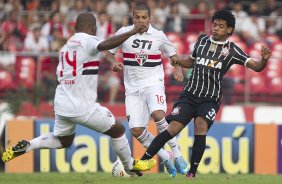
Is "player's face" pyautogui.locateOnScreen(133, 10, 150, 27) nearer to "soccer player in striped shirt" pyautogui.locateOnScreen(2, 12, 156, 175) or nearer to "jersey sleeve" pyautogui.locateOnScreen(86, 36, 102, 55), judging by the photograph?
"soccer player in striped shirt" pyautogui.locateOnScreen(2, 12, 156, 175)

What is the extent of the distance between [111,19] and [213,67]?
9.74 metres

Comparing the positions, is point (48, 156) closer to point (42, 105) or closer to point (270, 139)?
point (42, 105)

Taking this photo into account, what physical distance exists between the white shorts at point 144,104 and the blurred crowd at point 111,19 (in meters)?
6.46

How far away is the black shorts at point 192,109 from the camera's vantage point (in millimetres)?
12832

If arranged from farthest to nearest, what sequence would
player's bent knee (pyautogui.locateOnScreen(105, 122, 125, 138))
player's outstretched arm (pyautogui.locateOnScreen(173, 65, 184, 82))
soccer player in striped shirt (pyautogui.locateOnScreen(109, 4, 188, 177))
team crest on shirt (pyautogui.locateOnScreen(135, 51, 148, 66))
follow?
team crest on shirt (pyautogui.locateOnScreen(135, 51, 148, 66))
soccer player in striped shirt (pyautogui.locateOnScreen(109, 4, 188, 177))
player's outstretched arm (pyautogui.locateOnScreen(173, 65, 184, 82))
player's bent knee (pyautogui.locateOnScreen(105, 122, 125, 138))

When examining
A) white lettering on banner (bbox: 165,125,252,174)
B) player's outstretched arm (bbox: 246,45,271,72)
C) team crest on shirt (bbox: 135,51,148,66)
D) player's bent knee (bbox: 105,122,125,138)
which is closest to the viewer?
player's outstretched arm (bbox: 246,45,271,72)

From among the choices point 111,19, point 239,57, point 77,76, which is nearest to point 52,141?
point 77,76

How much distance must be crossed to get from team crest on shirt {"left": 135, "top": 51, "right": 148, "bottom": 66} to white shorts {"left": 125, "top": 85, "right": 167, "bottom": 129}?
1.28 ft

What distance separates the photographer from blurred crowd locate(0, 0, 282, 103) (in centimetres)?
2192

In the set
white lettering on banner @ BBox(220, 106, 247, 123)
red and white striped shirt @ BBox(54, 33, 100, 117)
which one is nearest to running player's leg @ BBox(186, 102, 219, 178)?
red and white striped shirt @ BBox(54, 33, 100, 117)

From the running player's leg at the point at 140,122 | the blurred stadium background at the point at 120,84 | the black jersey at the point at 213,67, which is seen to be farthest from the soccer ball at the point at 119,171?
the blurred stadium background at the point at 120,84

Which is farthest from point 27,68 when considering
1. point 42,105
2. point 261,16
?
point 261,16

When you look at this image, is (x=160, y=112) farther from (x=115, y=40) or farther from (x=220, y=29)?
(x=115, y=40)

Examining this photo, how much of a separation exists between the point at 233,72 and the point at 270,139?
3.00m
